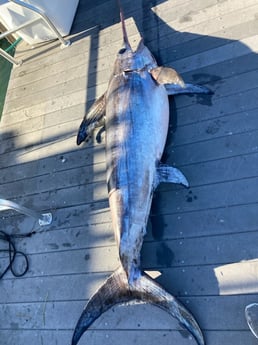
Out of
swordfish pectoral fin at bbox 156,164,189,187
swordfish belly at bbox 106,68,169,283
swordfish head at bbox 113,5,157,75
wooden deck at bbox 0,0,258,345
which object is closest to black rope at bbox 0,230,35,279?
wooden deck at bbox 0,0,258,345

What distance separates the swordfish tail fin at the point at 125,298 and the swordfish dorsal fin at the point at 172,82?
130 cm

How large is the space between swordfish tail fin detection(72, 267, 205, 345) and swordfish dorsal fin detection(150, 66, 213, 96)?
1.30 meters

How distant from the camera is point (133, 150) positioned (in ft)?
7.55

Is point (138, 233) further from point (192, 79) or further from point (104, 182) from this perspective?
point (192, 79)

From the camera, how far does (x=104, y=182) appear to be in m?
2.78

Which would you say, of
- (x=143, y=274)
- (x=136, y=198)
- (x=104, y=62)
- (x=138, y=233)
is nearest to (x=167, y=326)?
(x=143, y=274)

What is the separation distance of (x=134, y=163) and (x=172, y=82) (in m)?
0.66

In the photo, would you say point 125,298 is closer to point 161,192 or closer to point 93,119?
point 161,192

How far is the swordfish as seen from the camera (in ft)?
6.72

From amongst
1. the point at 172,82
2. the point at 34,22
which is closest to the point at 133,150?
the point at 172,82

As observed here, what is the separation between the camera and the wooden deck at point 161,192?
7.14 feet

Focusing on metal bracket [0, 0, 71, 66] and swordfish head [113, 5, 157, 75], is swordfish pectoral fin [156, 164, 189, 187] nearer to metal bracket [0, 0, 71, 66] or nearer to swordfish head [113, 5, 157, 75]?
swordfish head [113, 5, 157, 75]

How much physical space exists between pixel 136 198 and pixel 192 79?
1.22 m

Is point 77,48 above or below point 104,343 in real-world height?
above
